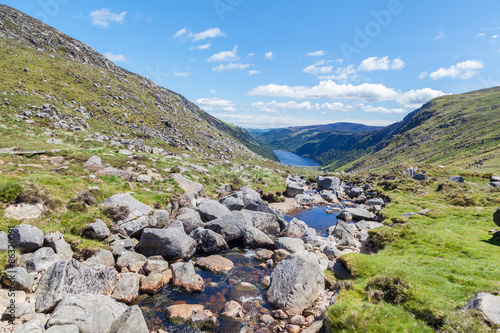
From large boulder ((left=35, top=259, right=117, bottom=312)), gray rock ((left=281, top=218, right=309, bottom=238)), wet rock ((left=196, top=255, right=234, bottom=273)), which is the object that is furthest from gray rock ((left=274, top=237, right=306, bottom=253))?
large boulder ((left=35, top=259, right=117, bottom=312))

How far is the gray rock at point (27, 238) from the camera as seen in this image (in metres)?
13.8

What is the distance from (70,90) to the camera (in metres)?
89.7

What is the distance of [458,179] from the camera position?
5506 centimetres

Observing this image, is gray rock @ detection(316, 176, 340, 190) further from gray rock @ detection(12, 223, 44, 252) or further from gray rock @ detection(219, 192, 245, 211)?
gray rock @ detection(12, 223, 44, 252)

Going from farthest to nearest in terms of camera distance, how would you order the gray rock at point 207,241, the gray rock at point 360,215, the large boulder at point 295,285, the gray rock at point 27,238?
the gray rock at point 360,215
the gray rock at point 207,241
the large boulder at point 295,285
the gray rock at point 27,238

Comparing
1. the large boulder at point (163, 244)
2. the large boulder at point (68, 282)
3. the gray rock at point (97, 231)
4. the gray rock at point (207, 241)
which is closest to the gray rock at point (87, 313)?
the large boulder at point (68, 282)

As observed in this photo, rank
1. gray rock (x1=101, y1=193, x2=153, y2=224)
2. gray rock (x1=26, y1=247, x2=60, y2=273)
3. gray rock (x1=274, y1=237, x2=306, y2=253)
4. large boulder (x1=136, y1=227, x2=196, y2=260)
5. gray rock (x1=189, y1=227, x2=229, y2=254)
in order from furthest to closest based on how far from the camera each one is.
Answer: gray rock (x1=274, y1=237, x2=306, y2=253), gray rock (x1=189, y1=227, x2=229, y2=254), gray rock (x1=101, y1=193, x2=153, y2=224), large boulder (x1=136, y1=227, x2=196, y2=260), gray rock (x1=26, y1=247, x2=60, y2=273)

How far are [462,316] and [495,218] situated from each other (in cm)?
1963

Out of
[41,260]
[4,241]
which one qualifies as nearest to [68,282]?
[41,260]

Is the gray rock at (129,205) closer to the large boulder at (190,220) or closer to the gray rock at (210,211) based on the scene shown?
the large boulder at (190,220)

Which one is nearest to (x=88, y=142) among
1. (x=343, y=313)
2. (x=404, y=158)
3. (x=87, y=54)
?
(x=343, y=313)

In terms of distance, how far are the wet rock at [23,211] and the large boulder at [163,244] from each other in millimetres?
7758

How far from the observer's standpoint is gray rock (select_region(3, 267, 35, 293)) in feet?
38.0

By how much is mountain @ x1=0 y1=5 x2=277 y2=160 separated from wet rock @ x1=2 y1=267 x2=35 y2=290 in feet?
197
